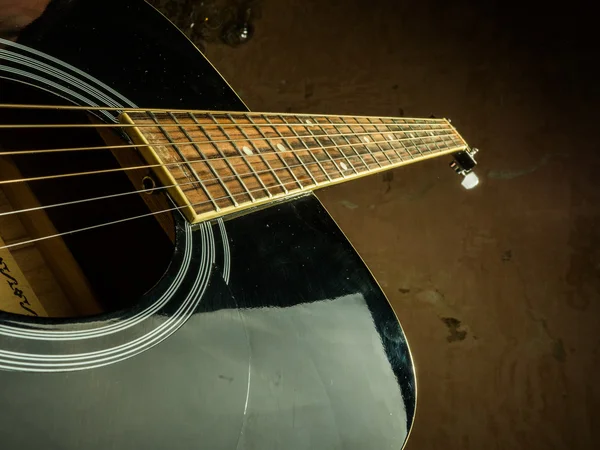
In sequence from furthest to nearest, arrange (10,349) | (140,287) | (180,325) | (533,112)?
(533,112)
(140,287)
(180,325)
(10,349)

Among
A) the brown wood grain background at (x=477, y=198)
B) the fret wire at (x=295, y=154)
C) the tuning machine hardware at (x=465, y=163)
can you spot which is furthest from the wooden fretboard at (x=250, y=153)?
the brown wood grain background at (x=477, y=198)

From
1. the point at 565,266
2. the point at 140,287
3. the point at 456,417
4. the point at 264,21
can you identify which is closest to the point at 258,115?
the point at 140,287

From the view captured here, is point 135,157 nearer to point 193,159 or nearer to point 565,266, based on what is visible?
point 193,159

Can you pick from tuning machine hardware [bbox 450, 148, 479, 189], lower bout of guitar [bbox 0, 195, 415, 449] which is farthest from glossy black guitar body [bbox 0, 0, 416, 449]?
tuning machine hardware [bbox 450, 148, 479, 189]

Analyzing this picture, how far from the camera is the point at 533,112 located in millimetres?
1824

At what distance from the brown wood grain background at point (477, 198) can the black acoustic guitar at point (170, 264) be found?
732mm

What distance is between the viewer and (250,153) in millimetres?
832

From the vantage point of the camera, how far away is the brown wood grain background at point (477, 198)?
163 centimetres

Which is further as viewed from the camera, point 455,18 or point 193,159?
point 455,18

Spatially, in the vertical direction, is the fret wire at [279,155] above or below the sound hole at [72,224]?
below

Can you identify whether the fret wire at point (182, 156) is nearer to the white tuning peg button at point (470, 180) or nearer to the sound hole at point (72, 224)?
the sound hole at point (72, 224)

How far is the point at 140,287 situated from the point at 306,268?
0.95 ft

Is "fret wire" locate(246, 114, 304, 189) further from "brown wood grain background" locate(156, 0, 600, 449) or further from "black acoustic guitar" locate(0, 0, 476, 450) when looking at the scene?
A: "brown wood grain background" locate(156, 0, 600, 449)

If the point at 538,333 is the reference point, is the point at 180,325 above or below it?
above
